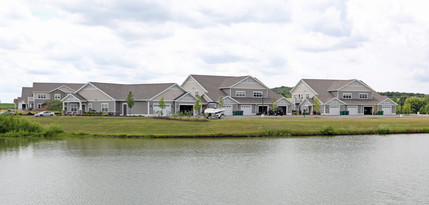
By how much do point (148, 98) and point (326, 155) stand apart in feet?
147

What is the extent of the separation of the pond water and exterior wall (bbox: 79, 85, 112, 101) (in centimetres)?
3422

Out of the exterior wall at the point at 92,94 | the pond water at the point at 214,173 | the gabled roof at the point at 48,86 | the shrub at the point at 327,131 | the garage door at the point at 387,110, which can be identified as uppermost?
the gabled roof at the point at 48,86

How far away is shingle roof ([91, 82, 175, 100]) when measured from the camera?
2831 inches

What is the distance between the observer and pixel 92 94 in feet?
240

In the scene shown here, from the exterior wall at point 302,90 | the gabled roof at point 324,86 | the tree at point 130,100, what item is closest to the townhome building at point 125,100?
the tree at point 130,100

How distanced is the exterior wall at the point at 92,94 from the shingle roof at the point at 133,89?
807 mm

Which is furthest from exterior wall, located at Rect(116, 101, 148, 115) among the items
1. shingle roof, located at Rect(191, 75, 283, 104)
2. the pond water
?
the pond water

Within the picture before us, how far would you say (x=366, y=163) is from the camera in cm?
2767

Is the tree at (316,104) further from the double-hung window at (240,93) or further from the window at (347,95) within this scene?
the double-hung window at (240,93)

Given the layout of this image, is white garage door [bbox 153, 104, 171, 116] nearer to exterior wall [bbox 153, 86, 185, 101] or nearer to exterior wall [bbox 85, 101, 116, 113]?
exterior wall [bbox 153, 86, 185, 101]

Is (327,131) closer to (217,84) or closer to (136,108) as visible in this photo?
(136,108)

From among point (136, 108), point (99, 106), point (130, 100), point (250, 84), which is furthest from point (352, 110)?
point (99, 106)

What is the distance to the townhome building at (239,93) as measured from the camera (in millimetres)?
78750

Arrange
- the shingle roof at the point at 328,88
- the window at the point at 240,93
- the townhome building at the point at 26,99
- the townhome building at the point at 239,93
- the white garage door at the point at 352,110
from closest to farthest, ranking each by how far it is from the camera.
Result: the townhome building at the point at 239,93 → the window at the point at 240,93 → the white garage door at the point at 352,110 → the shingle roof at the point at 328,88 → the townhome building at the point at 26,99
